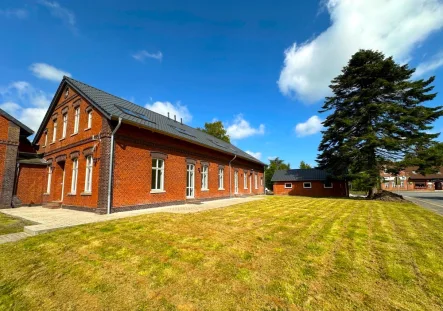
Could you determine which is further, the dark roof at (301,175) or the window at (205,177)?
the dark roof at (301,175)

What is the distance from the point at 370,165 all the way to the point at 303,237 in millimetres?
18250

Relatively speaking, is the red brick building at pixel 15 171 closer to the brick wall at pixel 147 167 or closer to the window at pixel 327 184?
the brick wall at pixel 147 167

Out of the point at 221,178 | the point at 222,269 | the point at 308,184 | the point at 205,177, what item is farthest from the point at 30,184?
the point at 308,184

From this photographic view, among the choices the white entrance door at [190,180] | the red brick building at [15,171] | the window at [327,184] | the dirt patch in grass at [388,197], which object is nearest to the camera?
the red brick building at [15,171]

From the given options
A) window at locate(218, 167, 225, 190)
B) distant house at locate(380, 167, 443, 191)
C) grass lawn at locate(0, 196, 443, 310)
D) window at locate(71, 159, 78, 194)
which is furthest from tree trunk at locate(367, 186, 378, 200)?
distant house at locate(380, 167, 443, 191)

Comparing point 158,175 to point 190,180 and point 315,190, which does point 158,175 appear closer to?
point 190,180

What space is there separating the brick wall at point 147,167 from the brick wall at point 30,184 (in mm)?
9674

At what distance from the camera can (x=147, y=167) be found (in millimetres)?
11898

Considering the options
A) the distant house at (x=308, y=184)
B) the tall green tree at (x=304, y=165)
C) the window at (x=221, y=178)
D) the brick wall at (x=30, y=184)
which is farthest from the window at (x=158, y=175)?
the tall green tree at (x=304, y=165)

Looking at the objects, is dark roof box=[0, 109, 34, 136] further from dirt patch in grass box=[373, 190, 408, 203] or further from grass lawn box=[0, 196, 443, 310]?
dirt patch in grass box=[373, 190, 408, 203]

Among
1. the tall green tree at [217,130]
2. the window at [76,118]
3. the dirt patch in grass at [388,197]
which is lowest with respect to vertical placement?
the dirt patch in grass at [388,197]

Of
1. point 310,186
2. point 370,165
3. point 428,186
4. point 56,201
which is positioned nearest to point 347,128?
point 370,165

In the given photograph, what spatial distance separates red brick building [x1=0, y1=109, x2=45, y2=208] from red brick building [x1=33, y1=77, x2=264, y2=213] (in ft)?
2.81

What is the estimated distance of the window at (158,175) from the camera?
40.9ft
